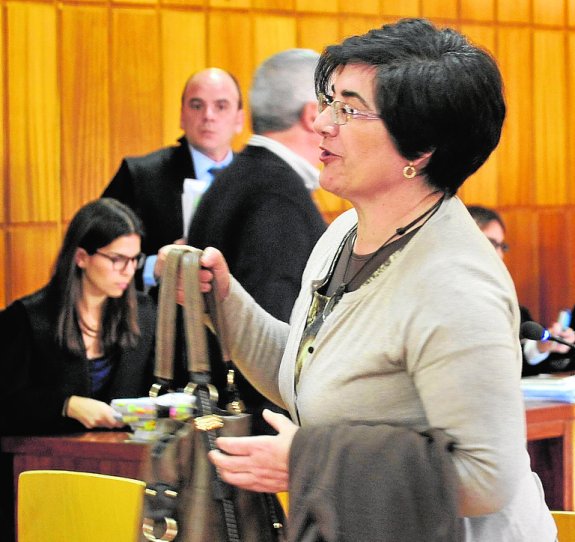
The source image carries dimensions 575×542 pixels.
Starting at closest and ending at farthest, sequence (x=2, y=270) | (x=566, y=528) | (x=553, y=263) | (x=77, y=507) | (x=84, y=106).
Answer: (x=566, y=528)
(x=77, y=507)
(x=2, y=270)
(x=84, y=106)
(x=553, y=263)

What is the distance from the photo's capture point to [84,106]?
5961 millimetres

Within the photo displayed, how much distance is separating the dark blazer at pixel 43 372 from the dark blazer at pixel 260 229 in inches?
50.3

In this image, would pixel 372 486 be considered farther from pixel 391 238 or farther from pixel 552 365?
pixel 552 365

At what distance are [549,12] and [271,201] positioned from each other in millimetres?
5132

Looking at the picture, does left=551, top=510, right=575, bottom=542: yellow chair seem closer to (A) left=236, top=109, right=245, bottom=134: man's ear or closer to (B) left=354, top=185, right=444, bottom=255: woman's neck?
(B) left=354, top=185, right=444, bottom=255: woman's neck

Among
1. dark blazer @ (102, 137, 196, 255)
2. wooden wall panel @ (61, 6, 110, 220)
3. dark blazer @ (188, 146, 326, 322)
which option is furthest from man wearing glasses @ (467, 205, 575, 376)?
dark blazer @ (188, 146, 326, 322)

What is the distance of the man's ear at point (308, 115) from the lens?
309cm

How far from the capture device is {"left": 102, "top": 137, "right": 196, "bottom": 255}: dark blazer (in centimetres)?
525

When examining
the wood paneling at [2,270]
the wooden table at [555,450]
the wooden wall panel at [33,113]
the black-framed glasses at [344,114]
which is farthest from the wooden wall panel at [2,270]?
the black-framed glasses at [344,114]

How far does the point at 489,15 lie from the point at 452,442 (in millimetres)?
6043

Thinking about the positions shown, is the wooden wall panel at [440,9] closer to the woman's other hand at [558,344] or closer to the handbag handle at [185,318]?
the woman's other hand at [558,344]

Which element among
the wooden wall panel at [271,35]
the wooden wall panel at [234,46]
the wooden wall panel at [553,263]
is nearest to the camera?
the wooden wall panel at [234,46]

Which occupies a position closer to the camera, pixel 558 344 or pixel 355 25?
pixel 558 344

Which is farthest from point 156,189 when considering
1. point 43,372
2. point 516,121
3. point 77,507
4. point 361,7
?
point 516,121
